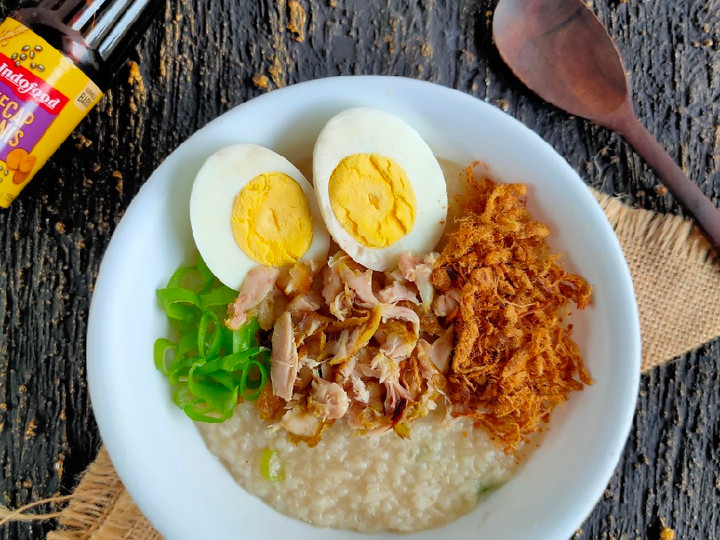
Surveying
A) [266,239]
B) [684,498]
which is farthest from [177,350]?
[684,498]

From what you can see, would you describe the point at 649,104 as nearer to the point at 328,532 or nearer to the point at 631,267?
the point at 631,267

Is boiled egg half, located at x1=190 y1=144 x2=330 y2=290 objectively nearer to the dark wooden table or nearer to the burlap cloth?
the dark wooden table

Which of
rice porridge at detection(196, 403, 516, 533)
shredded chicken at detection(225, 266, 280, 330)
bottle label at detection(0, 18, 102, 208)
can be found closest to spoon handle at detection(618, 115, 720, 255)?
rice porridge at detection(196, 403, 516, 533)

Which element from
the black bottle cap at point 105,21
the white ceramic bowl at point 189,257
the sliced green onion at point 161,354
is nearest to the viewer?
the white ceramic bowl at point 189,257

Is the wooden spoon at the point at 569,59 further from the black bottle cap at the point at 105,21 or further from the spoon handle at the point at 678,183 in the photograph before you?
the black bottle cap at the point at 105,21

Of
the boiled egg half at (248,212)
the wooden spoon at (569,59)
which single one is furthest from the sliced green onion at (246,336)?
the wooden spoon at (569,59)
